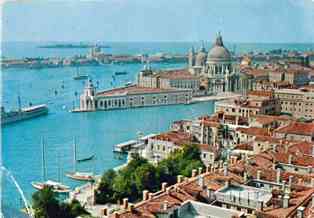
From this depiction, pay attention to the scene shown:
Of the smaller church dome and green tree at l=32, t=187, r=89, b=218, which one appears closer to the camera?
green tree at l=32, t=187, r=89, b=218

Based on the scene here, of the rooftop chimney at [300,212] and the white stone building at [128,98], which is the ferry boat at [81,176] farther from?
the white stone building at [128,98]

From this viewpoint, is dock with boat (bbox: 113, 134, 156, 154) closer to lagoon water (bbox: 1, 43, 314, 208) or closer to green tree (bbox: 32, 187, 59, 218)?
lagoon water (bbox: 1, 43, 314, 208)

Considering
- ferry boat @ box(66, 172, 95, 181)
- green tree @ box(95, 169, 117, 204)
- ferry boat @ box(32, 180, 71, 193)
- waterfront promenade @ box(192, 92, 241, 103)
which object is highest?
green tree @ box(95, 169, 117, 204)

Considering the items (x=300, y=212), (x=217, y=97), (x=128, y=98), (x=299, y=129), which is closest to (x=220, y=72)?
(x=217, y=97)

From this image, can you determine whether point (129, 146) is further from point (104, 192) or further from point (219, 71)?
point (219, 71)

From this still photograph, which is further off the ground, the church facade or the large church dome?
the large church dome

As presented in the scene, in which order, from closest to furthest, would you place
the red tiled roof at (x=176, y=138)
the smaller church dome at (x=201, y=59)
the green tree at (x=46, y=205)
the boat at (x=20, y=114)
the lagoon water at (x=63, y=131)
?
the green tree at (x=46, y=205)
the lagoon water at (x=63, y=131)
the red tiled roof at (x=176, y=138)
the boat at (x=20, y=114)
the smaller church dome at (x=201, y=59)

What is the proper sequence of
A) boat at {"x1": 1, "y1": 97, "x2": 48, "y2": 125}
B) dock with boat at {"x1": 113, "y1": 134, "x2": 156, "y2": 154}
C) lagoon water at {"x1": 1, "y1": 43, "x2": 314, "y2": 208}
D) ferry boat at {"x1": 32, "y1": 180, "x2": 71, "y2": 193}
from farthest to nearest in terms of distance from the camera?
1. boat at {"x1": 1, "y1": 97, "x2": 48, "y2": 125}
2. dock with boat at {"x1": 113, "y1": 134, "x2": 156, "y2": 154}
3. lagoon water at {"x1": 1, "y1": 43, "x2": 314, "y2": 208}
4. ferry boat at {"x1": 32, "y1": 180, "x2": 71, "y2": 193}

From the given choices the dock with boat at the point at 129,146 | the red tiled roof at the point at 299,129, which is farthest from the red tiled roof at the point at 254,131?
the dock with boat at the point at 129,146

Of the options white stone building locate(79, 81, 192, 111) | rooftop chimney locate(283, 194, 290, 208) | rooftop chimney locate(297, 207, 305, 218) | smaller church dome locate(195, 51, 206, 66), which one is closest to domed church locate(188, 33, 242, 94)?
smaller church dome locate(195, 51, 206, 66)
